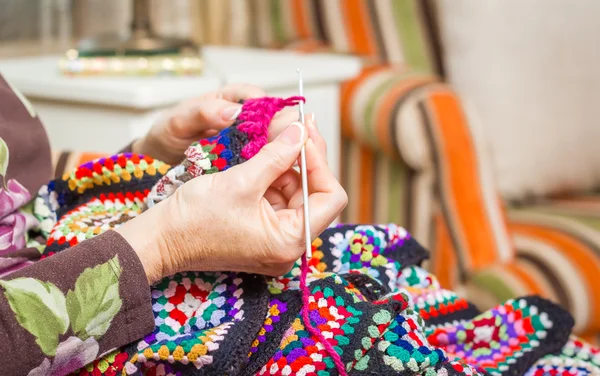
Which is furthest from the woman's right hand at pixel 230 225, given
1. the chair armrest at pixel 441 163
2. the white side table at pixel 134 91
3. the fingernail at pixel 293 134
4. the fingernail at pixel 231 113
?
the chair armrest at pixel 441 163

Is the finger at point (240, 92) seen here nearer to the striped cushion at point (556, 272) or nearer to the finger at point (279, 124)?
the finger at point (279, 124)

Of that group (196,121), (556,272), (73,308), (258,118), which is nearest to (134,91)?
(196,121)

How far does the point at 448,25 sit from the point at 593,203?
0.50 meters

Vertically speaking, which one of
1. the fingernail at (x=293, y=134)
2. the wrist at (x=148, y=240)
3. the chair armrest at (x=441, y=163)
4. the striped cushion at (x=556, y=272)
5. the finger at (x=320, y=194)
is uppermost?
the fingernail at (x=293, y=134)

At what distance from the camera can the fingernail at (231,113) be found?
64cm

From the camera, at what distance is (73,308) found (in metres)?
0.49

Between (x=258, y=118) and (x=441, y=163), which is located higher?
(x=258, y=118)

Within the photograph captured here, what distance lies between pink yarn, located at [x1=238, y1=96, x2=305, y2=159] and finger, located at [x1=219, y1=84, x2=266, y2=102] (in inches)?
1.8

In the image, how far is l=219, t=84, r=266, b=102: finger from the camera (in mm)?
668

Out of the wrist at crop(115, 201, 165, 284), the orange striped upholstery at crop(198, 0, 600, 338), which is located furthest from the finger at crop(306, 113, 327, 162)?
the orange striped upholstery at crop(198, 0, 600, 338)

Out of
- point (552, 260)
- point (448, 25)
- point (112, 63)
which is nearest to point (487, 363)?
point (552, 260)

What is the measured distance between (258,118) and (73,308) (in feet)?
0.71

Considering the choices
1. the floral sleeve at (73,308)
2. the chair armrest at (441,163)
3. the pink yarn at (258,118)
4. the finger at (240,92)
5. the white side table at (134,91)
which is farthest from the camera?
the chair armrest at (441,163)

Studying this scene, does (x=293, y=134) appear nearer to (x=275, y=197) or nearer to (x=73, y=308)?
(x=275, y=197)
